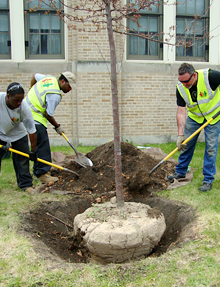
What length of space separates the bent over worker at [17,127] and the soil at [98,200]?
1.64 ft

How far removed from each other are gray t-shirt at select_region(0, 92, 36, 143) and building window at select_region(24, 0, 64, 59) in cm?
473

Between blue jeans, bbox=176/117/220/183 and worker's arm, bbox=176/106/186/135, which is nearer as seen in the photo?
blue jeans, bbox=176/117/220/183

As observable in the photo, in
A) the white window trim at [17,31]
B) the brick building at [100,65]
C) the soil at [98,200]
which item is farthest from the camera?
the brick building at [100,65]

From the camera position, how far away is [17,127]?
182 inches

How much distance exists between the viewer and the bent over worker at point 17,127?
4068 millimetres

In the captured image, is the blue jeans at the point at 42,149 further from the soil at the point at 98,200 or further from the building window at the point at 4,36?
the building window at the point at 4,36

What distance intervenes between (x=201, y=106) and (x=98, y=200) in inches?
83.5

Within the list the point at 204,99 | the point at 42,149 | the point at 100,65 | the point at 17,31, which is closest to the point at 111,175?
the point at 42,149

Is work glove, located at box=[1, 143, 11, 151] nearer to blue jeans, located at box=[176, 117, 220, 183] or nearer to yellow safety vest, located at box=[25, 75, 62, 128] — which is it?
yellow safety vest, located at box=[25, 75, 62, 128]

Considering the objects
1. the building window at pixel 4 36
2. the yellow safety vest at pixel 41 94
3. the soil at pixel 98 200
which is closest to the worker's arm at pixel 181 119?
the soil at pixel 98 200

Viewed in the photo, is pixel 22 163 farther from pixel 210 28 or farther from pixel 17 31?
pixel 210 28

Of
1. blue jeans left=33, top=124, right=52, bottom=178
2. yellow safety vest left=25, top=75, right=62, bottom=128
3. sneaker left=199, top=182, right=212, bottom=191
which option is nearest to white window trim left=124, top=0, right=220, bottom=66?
yellow safety vest left=25, top=75, right=62, bottom=128

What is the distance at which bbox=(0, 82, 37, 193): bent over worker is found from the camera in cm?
407

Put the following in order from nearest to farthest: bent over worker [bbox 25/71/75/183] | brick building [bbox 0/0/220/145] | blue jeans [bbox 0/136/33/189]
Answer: blue jeans [bbox 0/136/33/189], bent over worker [bbox 25/71/75/183], brick building [bbox 0/0/220/145]
